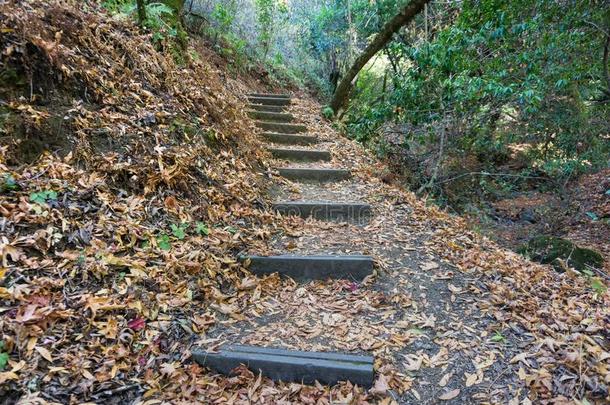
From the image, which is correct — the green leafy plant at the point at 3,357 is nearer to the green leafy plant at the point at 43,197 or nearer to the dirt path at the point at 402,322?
the green leafy plant at the point at 43,197

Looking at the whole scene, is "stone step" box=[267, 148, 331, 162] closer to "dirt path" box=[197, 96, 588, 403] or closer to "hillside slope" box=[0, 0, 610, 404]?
"hillside slope" box=[0, 0, 610, 404]

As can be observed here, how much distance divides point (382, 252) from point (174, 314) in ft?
6.12

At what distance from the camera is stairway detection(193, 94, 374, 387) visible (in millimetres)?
2266

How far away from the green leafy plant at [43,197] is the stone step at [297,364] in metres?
1.38

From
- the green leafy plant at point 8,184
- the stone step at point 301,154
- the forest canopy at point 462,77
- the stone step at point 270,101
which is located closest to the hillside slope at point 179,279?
the green leafy plant at point 8,184

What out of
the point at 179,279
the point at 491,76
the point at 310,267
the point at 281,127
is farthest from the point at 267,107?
the point at 179,279

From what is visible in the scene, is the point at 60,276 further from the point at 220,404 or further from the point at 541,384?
the point at 541,384

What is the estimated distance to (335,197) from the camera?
180 inches

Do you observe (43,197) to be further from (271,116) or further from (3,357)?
(271,116)

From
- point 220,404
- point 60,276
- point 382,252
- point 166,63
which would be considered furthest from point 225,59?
point 220,404

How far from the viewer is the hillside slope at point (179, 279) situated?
84.0 inches

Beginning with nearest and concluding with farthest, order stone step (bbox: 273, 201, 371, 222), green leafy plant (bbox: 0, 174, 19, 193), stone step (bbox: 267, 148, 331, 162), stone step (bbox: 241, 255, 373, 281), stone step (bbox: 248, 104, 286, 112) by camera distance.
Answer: green leafy plant (bbox: 0, 174, 19, 193) → stone step (bbox: 241, 255, 373, 281) → stone step (bbox: 273, 201, 371, 222) → stone step (bbox: 267, 148, 331, 162) → stone step (bbox: 248, 104, 286, 112)

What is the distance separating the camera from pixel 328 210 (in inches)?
165

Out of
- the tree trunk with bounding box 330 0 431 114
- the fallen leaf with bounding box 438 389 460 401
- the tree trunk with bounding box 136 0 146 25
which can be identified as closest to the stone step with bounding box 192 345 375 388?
Answer: the fallen leaf with bounding box 438 389 460 401
